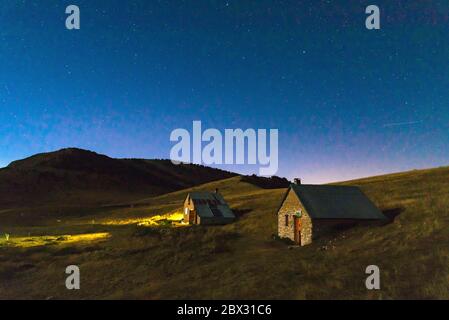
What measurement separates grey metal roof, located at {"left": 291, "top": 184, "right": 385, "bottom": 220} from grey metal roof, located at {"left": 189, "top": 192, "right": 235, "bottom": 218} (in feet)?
61.7

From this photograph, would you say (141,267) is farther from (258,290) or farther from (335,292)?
(335,292)

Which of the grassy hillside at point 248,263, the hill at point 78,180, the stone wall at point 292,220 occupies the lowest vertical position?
the grassy hillside at point 248,263

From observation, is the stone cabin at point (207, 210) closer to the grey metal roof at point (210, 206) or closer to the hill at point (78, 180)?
the grey metal roof at point (210, 206)

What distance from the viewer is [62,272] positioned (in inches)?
1008

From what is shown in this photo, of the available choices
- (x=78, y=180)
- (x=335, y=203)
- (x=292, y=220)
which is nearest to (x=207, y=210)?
(x=292, y=220)

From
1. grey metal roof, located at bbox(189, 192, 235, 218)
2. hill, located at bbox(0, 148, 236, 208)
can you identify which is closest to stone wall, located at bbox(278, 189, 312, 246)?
grey metal roof, located at bbox(189, 192, 235, 218)

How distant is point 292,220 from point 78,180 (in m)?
126

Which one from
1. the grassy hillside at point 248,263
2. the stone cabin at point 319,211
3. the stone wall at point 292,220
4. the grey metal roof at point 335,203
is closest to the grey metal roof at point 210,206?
the grassy hillside at point 248,263

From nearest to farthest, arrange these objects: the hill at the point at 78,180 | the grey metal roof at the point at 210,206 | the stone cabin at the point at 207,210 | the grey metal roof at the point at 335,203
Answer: the grey metal roof at the point at 335,203 < the stone cabin at the point at 207,210 < the grey metal roof at the point at 210,206 < the hill at the point at 78,180

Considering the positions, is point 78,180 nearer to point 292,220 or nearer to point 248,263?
point 292,220

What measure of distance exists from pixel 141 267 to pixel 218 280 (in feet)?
22.0

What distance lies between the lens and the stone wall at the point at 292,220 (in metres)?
32.4
